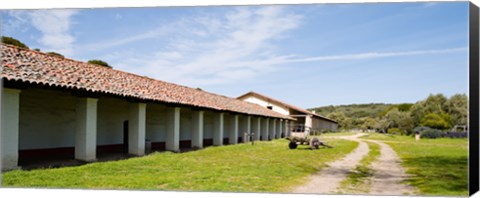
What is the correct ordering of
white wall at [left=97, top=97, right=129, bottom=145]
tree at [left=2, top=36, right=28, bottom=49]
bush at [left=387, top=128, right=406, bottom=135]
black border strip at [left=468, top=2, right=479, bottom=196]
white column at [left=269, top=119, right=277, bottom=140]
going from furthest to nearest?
white column at [left=269, top=119, right=277, bottom=140]
bush at [left=387, top=128, right=406, bottom=135]
white wall at [left=97, top=97, right=129, bottom=145]
tree at [left=2, top=36, right=28, bottom=49]
black border strip at [left=468, top=2, right=479, bottom=196]

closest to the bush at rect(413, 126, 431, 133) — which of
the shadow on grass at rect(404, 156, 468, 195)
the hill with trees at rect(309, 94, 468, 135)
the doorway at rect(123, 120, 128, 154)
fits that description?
the hill with trees at rect(309, 94, 468, 135)

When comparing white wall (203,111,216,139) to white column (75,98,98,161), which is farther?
white wall (203,111,216,139)

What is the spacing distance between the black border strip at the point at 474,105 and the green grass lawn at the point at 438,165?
27cm

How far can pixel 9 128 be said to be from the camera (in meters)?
8.96

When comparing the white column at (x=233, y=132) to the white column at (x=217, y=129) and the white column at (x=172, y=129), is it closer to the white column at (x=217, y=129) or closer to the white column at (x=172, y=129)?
the white column at (x=217, y=129)

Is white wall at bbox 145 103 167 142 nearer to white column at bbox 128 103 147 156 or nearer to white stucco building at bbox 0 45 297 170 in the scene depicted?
white stucco building at bbox 0 45 297 170

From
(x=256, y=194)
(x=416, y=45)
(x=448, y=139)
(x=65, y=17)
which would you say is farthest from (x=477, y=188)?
(x=65, y=17)

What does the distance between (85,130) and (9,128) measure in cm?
223

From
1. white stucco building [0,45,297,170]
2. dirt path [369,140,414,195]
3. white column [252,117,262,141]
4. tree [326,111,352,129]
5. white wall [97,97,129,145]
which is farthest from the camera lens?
white column [252,117,262,141]

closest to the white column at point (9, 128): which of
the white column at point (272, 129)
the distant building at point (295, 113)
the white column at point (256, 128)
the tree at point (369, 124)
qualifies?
the tree at point (369, 124)

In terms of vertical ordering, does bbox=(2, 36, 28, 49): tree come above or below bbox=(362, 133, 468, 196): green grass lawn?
above

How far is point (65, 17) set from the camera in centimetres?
1140

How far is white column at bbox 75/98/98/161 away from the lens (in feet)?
36.1

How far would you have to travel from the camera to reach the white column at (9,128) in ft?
29.1
